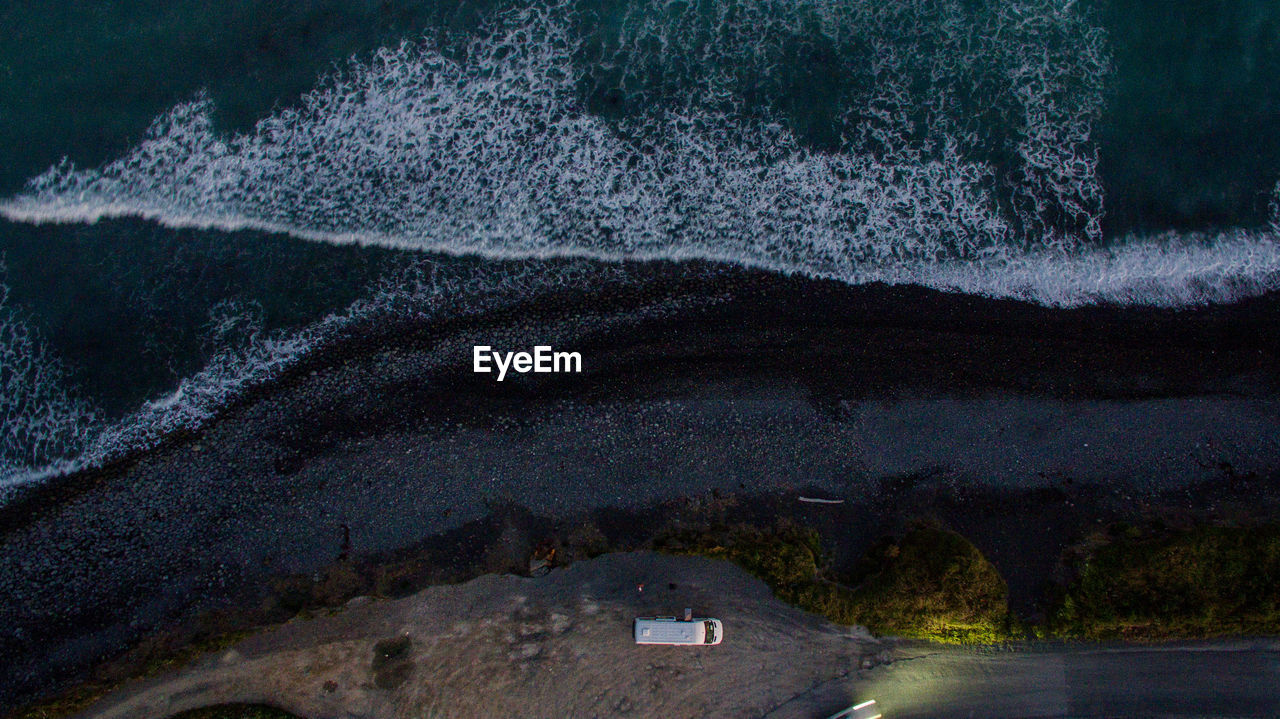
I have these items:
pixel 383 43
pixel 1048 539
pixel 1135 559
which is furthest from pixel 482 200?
pixel 1135 559

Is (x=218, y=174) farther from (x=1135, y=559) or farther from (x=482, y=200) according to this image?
(x=1135, y=559)

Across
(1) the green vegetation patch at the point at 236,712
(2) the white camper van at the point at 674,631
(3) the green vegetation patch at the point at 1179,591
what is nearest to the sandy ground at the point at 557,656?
(1) the green vegetation patch at the point at 236,712

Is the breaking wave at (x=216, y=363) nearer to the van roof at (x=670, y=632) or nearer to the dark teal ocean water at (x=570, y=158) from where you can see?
the dark teal ocean water at (x=570, y=158)

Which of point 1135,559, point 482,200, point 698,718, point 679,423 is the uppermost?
point 482,200

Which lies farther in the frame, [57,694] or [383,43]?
[383,43]

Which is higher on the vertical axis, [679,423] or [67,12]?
[67,12]
